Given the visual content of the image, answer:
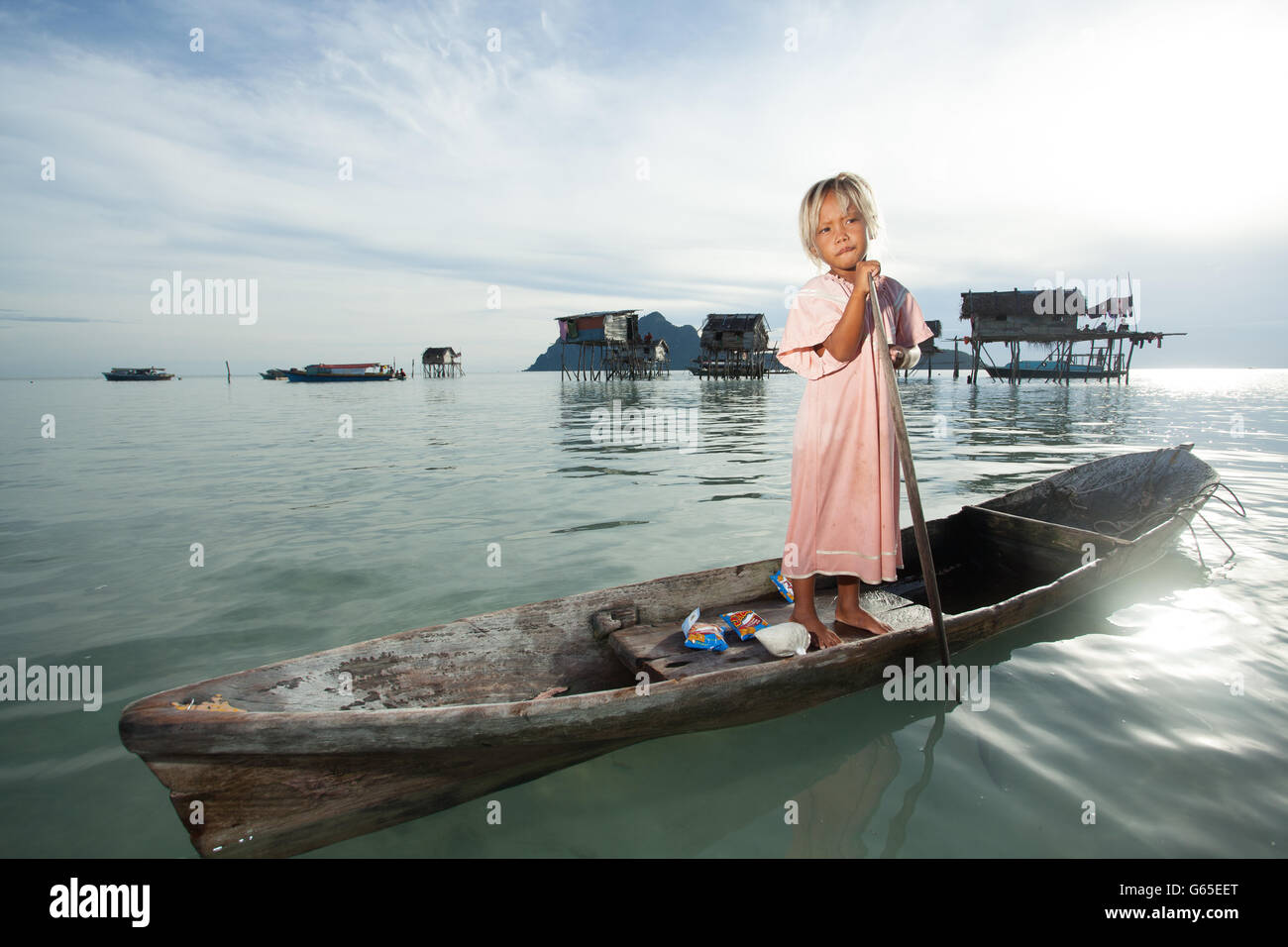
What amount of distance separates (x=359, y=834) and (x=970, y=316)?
4142 centimetres

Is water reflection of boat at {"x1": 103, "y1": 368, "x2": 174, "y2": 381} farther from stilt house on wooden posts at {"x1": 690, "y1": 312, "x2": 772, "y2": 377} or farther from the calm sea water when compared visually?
the calm sea water

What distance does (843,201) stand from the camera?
9.17ft

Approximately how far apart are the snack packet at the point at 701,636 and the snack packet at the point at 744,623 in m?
0.11

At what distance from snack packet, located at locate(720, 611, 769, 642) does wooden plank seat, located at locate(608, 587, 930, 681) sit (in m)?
0.04

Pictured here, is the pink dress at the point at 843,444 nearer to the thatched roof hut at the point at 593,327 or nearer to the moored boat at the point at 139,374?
the thatched roof hut at the point at 593,327

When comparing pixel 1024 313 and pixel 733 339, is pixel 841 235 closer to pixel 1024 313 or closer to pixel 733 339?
pixel 1024 313

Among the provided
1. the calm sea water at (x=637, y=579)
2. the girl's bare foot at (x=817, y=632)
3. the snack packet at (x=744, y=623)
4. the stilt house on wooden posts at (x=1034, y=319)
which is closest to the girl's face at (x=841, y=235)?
the girl's bare foot at (x=817, y=632)

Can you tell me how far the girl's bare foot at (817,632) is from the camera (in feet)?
11.0

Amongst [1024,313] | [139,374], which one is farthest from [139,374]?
[1024,313]

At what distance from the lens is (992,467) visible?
432 inches

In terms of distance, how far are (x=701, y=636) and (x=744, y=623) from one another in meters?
0.30

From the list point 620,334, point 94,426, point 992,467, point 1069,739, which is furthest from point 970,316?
point 94,426

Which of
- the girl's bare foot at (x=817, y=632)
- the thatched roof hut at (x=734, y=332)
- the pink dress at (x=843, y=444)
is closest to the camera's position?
the pink dress at (x=843, y=444)
